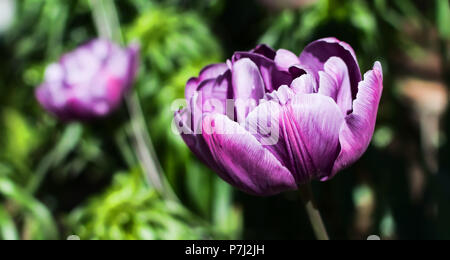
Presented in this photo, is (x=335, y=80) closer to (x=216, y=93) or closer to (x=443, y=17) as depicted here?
(x=216, y=93)

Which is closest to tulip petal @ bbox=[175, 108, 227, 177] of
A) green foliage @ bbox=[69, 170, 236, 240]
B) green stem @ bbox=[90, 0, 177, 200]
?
green foliage @ bbox=[69, 170, 236, 240]

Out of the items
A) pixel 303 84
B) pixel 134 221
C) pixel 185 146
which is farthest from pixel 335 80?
pixel 185 146

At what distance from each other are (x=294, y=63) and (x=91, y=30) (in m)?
0.87

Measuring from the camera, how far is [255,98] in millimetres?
339

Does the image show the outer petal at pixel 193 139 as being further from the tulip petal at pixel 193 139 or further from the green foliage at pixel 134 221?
the green foliage at pixel 134 221

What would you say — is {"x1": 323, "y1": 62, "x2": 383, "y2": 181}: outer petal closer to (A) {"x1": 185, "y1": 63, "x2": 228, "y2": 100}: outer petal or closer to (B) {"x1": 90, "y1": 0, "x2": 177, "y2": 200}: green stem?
(A) {"x1": 185, "y1": 63, "x2": 228, "y2": 100}: outer petal

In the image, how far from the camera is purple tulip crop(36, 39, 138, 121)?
30.2 inches

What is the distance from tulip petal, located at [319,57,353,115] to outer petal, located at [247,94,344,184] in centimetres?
2

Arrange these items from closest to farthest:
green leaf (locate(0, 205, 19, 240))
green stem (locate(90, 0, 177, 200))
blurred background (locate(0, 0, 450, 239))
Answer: green leaf (locate(0, 205, 19, 240)), blurred background (locate(0, 0, 450, 239)), green stem (locate(90, 0, 177, 200))

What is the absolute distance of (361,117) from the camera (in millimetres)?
296

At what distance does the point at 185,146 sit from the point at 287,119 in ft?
1.64

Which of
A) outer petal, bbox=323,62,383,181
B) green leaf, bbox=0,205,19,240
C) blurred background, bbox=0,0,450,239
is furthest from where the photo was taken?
blurred background, bbox=0,0,450,239

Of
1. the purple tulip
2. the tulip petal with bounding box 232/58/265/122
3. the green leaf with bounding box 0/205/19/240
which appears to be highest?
the purple tulip
